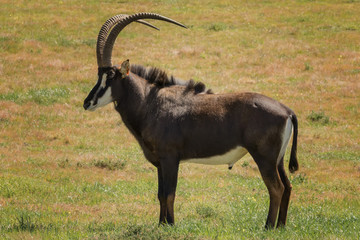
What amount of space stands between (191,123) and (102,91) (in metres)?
1.96

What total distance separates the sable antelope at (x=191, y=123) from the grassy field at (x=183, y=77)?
3.36 feet

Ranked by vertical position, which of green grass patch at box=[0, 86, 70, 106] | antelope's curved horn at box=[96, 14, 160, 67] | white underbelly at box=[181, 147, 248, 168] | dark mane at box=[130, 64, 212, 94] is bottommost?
green grass patch at box=[0, 86, 70, 106]

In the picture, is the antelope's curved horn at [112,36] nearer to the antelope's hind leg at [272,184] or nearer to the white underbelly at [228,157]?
the white underbelly at [228,157]

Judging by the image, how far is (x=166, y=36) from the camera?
129ft

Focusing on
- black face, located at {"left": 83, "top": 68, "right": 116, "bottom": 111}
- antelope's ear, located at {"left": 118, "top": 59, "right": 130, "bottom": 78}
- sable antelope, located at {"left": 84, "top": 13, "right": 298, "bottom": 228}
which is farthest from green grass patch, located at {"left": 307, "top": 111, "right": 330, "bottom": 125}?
black face, located at {"left": 83, "top": 68, "right": 116, "bottom": 111}

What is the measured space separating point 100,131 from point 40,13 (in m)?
23.2

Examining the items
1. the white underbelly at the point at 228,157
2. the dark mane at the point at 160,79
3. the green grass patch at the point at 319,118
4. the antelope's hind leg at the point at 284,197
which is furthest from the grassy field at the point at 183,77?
the dark mane at the point at 160,79

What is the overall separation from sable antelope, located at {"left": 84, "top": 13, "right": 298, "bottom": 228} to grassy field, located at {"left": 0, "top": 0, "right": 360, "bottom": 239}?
102cm

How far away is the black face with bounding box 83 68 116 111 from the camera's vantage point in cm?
1148

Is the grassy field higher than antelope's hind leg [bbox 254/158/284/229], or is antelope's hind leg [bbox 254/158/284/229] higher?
antelope's hind leg [bbox 254/158/284/229]

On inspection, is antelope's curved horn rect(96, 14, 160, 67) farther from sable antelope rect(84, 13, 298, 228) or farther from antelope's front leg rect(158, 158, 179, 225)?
antelope's front leg rect(158, 158, 179, 225)

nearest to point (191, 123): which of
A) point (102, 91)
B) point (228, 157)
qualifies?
point (228, 157)

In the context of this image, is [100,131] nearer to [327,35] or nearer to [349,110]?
[349,110]

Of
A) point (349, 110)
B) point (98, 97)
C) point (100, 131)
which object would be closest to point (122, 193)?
point (98, 97)
